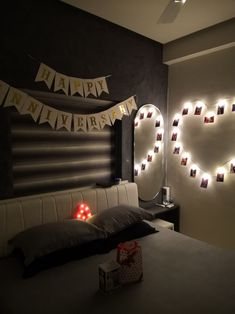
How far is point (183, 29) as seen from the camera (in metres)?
2.91

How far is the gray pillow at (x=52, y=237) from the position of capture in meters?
1.75

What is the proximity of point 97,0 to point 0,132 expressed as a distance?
1.49 m

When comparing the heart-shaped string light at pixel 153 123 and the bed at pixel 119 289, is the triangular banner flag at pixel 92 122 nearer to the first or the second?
the heart-shaped string light at pixel 153 123

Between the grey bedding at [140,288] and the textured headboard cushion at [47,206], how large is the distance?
250mm

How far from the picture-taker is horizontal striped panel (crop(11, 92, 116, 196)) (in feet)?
7.55

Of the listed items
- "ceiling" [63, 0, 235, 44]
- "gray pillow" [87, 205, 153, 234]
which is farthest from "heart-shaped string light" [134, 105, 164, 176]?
"ceiling" [63, 0, 235, 44]

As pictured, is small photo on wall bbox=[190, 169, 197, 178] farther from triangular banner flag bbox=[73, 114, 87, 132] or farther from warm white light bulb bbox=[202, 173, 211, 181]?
triangular banner flag bbox=[73, 114, 87, 132]

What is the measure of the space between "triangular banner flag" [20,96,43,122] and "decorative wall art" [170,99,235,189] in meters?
1.89

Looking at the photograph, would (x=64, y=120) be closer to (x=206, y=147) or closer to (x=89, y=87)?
(x=89, y=87)

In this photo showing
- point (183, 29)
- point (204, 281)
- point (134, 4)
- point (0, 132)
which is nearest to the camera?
point (204, 281)

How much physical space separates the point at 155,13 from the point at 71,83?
112 centimetres

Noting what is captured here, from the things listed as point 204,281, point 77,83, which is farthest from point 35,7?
point 204,281

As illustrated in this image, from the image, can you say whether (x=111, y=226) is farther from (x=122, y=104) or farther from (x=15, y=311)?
(x=122, y=104)

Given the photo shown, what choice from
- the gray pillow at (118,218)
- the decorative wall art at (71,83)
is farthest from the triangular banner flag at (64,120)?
the gray pillow at (118,218)
